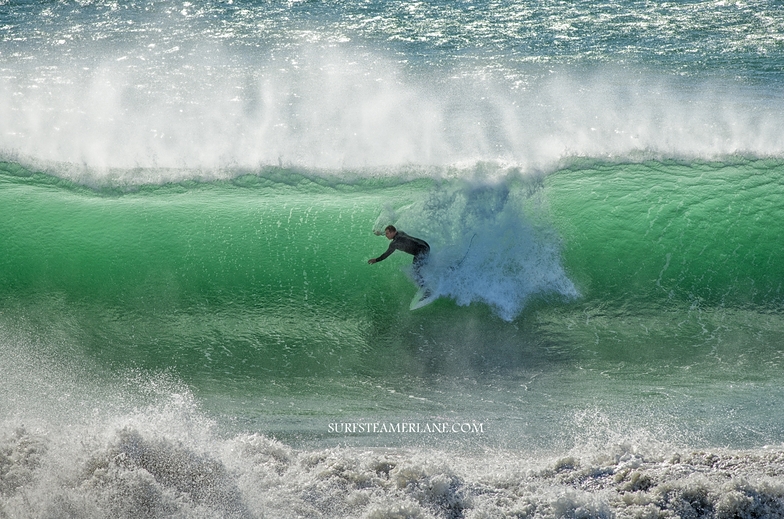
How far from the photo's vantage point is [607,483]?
555 centimetres

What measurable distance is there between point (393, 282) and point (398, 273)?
0.12m

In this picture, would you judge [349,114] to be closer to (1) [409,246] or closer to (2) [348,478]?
(1) [409,246]

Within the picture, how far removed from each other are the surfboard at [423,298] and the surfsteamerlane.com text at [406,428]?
1.38m

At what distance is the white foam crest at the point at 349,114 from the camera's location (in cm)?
940

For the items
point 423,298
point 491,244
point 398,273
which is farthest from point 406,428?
point 491,244

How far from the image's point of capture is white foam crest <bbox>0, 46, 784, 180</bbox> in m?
9.40

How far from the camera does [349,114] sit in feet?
33.6

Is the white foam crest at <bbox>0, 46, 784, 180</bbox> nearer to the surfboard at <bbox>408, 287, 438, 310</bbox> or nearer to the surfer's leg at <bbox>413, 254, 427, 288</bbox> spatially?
the surfer's leg at <bbox>413, 254, 427, 288</bbox>

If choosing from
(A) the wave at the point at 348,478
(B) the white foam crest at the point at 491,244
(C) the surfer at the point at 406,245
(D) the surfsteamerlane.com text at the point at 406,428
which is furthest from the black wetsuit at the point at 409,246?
(A) the wave at the point at 348,478

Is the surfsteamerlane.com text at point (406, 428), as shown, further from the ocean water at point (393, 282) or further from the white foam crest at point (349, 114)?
the white foam crest at point (349, 114)

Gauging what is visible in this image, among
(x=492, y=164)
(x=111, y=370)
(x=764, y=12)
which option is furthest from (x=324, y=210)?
(x=764, y=12)

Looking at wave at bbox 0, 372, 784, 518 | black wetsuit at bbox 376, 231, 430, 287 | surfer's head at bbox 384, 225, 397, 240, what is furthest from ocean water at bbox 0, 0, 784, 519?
surfer's head at bbox 384, 225, 397, 240

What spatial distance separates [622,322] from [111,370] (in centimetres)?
492

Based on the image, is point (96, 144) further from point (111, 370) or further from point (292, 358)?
point (292, 358)
